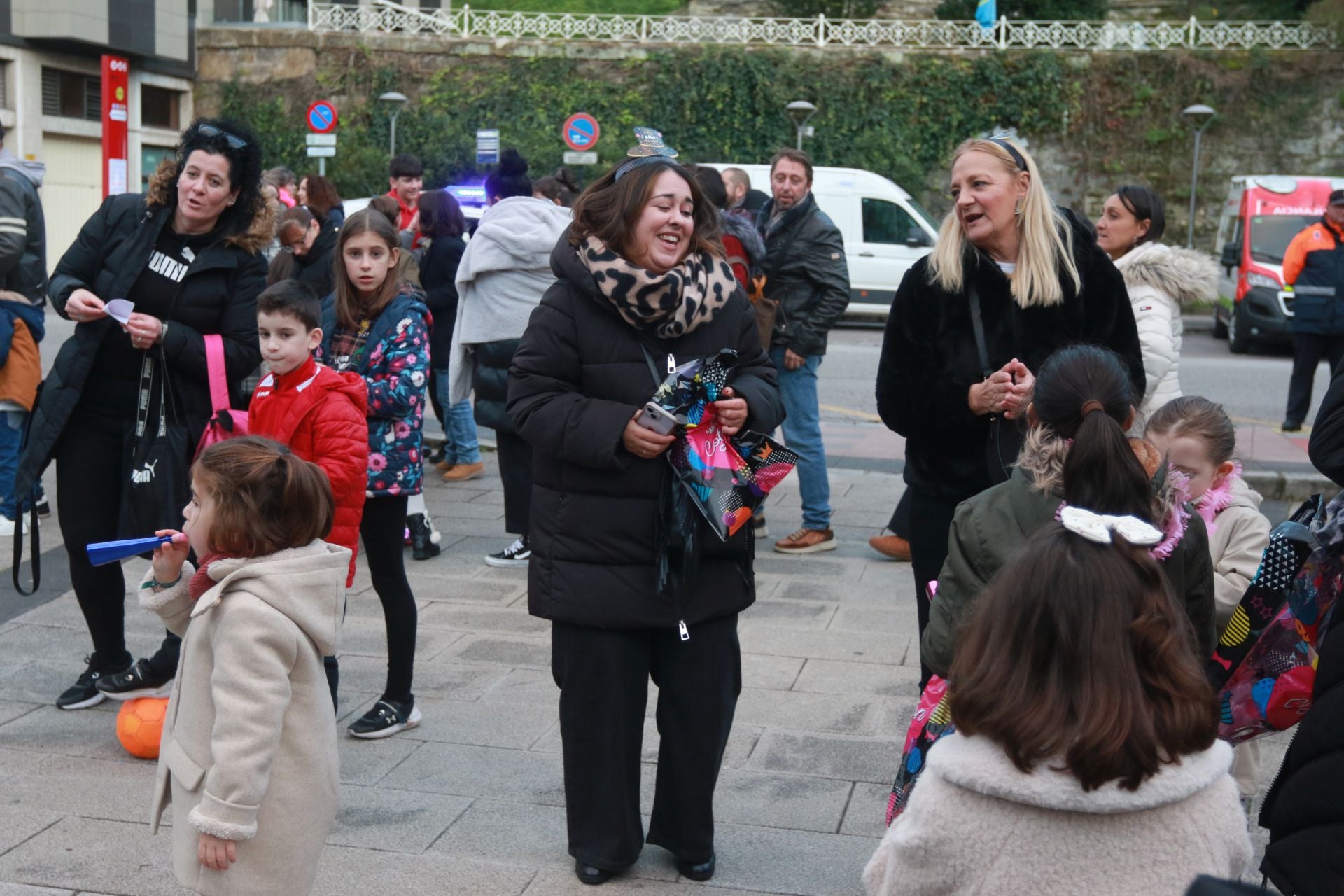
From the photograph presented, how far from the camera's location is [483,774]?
14.9 ft

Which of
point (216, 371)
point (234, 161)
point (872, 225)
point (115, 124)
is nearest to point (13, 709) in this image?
point (216, 371)

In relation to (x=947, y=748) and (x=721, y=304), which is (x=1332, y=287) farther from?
(x=947, y=748)

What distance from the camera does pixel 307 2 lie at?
32750 mm

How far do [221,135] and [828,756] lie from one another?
110 inches

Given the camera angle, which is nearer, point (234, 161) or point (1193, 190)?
point (234, 161)

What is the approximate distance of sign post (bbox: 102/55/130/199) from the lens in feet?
35.8

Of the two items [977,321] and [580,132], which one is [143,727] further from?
[580,132]

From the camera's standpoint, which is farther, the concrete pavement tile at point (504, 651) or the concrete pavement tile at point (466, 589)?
the concrete pavement tile at point (466, 589)

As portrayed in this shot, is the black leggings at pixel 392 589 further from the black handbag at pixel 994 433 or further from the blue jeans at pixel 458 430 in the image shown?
the blue jeans at pixel 458 430

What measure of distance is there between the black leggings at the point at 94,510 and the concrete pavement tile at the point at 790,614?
2.50 metres

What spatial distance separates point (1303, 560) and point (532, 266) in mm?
4778

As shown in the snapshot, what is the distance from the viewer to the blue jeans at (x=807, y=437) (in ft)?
25.0

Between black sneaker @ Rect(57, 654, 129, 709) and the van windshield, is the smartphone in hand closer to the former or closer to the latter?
black sneaker @ Rect(57, 654, 129, 709)

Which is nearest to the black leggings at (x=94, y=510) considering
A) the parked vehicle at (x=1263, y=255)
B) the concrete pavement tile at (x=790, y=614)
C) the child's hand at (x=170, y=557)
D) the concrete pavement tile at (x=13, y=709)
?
the concrete pavement tile at (x=13, y=709)
